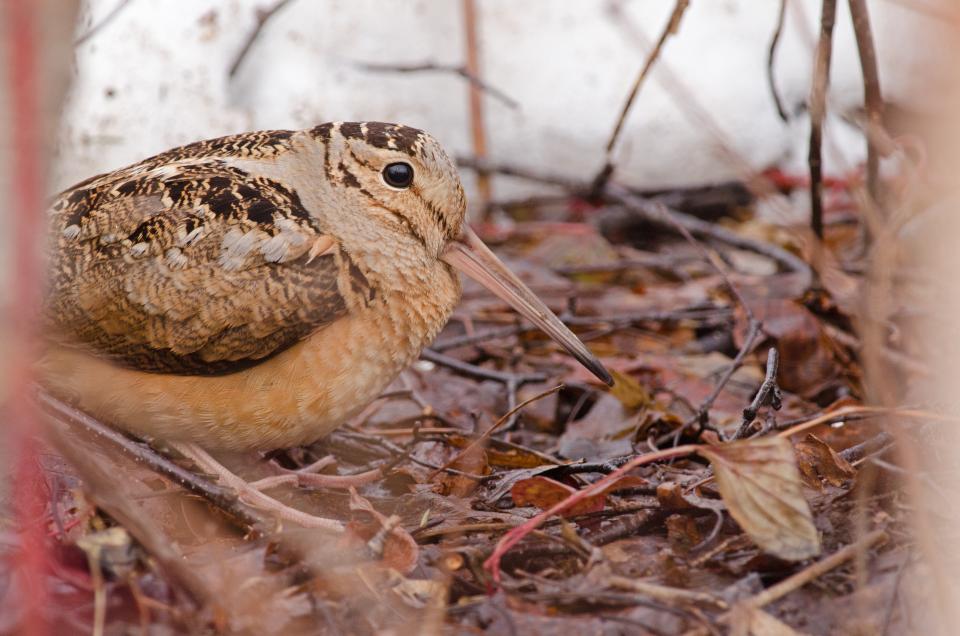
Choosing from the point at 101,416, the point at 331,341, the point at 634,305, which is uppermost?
the point at 331,341

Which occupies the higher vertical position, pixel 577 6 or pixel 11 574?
pixel 577 6

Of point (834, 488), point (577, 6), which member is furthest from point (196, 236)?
point (577, 6)

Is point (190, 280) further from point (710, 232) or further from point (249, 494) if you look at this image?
point (710, 232)

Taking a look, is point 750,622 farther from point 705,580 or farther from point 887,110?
point 887,110

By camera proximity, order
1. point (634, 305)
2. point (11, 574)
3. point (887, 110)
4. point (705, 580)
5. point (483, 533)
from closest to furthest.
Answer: point (11, 574)
point (705, 580)
point (483, 533)
point (634, 305)
point (887, 110)

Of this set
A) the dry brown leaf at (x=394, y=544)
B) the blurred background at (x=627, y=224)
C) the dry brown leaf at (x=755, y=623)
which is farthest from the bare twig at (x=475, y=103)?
the dry brown leaf at (x=755, y=623)
